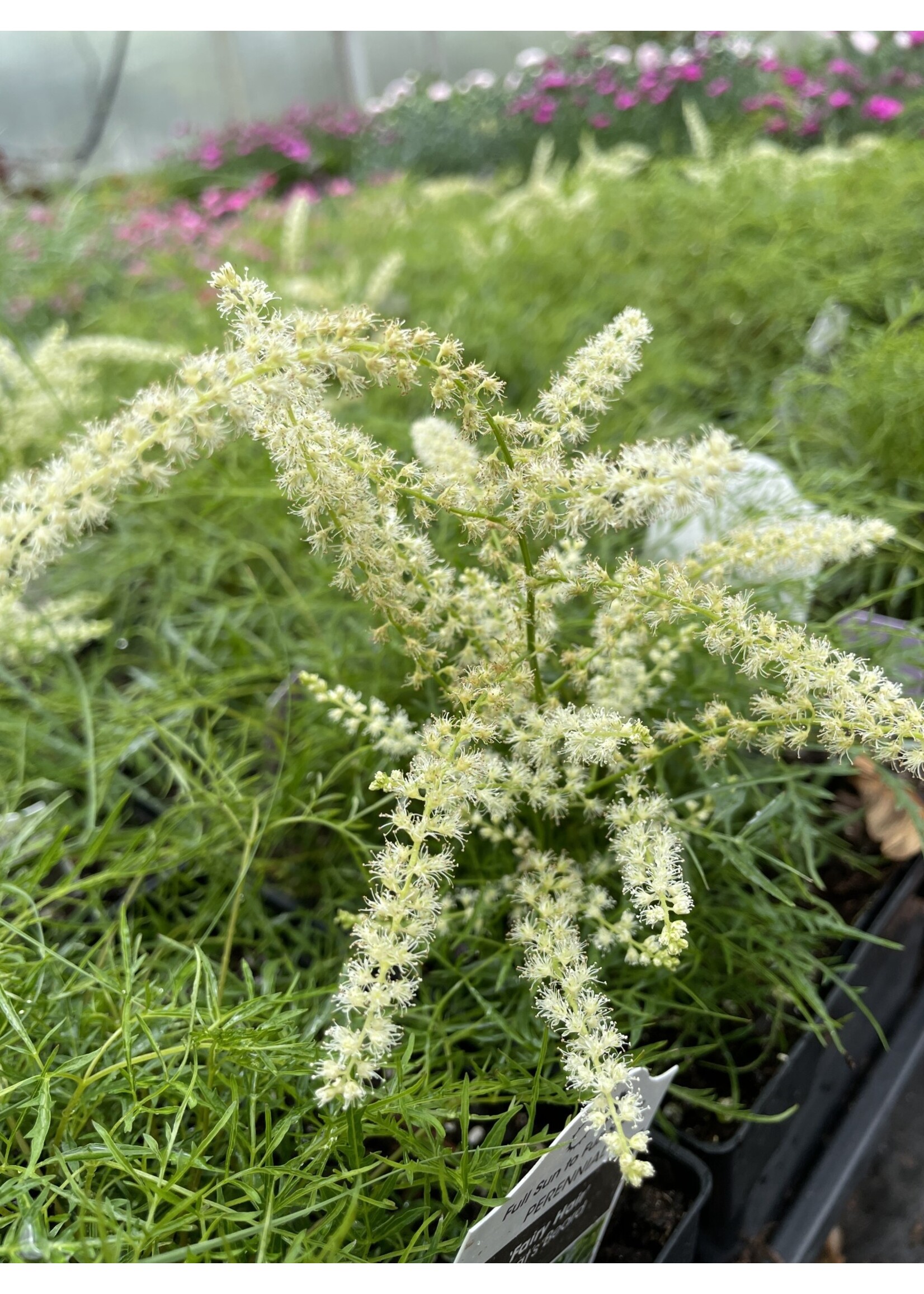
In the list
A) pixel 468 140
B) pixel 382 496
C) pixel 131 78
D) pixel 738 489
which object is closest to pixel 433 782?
pixel 382 496

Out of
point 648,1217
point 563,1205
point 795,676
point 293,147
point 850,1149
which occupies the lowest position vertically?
point 850,1149

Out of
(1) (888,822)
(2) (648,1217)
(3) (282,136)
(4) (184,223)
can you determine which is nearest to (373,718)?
(2) (648,1217)

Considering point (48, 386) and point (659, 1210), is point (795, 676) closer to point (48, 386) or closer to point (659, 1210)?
point (659, 1210)

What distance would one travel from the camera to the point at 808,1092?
59 cm

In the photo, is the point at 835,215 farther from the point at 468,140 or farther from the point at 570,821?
the point at 468,140

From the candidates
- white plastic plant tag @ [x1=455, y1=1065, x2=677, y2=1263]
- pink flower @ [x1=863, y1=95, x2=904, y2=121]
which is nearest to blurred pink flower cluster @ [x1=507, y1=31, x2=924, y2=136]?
pink flower @ [x1=863, y1=95, x2=904, y2=121]

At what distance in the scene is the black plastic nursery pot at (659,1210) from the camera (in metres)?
0.49

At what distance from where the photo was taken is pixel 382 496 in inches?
13.5

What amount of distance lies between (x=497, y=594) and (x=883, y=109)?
2145mm

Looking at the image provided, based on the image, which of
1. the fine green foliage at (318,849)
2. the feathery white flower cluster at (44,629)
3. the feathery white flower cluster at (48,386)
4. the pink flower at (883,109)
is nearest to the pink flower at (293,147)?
the pink flower at (883,109)

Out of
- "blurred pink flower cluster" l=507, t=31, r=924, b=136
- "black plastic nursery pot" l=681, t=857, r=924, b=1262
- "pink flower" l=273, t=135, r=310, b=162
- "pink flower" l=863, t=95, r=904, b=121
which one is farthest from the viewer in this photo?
"pink flower" l=273, t=135, r=310, b=162

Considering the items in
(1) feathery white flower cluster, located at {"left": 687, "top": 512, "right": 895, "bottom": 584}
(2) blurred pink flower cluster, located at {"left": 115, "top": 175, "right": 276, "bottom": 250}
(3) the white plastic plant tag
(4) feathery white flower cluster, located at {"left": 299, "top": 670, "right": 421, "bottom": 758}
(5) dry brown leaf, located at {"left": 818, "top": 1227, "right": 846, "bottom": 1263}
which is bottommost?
(5) dry brown leaf, located at {"left": 818, "top": 1227, "right": 846, "bottom": 1263}

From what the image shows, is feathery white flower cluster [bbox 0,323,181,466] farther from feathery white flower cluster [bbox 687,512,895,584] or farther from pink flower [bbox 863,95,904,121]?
pink flower [bbox 863,95,904,121]

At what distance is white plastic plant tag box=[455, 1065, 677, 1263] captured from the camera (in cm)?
34
